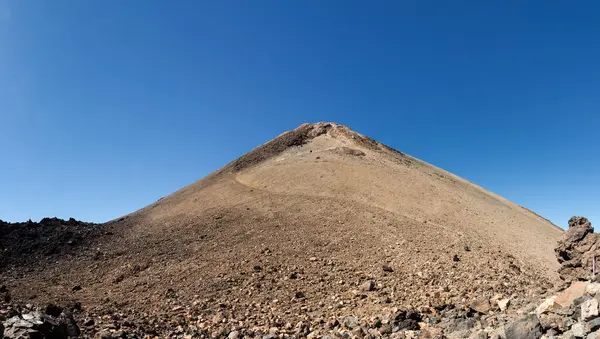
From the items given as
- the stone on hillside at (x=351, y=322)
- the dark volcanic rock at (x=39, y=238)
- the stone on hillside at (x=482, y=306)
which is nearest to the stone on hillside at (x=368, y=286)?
the stone on hillside at (x=351, y=322)

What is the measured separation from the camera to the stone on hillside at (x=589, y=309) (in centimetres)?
574

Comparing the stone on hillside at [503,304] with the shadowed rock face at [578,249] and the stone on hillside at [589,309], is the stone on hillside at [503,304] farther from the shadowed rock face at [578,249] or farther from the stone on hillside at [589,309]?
the stone on hillside at [589,309]

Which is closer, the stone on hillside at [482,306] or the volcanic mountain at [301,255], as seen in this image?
the stone on hillside at [482,306]

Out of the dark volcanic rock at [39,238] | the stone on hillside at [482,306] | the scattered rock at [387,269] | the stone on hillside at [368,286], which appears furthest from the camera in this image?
the dark volcanic rock at [39,238]

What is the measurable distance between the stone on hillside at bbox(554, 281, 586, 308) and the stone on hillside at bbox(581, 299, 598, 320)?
31.8 inches

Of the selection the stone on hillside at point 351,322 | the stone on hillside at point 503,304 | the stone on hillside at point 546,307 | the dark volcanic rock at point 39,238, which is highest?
the dark volcanic rock at point 39,238

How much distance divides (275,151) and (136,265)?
2136cm

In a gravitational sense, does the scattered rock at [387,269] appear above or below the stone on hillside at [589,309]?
above

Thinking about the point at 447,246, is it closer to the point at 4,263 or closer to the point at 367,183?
the point at 367,183

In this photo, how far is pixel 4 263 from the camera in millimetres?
15328

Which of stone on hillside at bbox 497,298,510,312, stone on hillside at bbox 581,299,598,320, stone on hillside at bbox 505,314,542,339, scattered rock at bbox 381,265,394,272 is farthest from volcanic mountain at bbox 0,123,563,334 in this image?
stone on hillside at bbox 581,299,598,320

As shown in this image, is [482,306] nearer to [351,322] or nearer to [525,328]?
[525,328]

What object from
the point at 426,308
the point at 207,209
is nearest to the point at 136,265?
the point at 207,209

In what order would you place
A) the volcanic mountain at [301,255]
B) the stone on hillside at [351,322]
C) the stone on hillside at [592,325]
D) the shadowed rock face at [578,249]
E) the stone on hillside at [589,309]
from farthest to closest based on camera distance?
1. the volcanic mountain at [301,255]
2. the shadowed rock face at [578,249]
3. the stone on hillside at [351,322]
4. the stone on hillside at [589,309]
5. the stone on hillside at [592,325]
